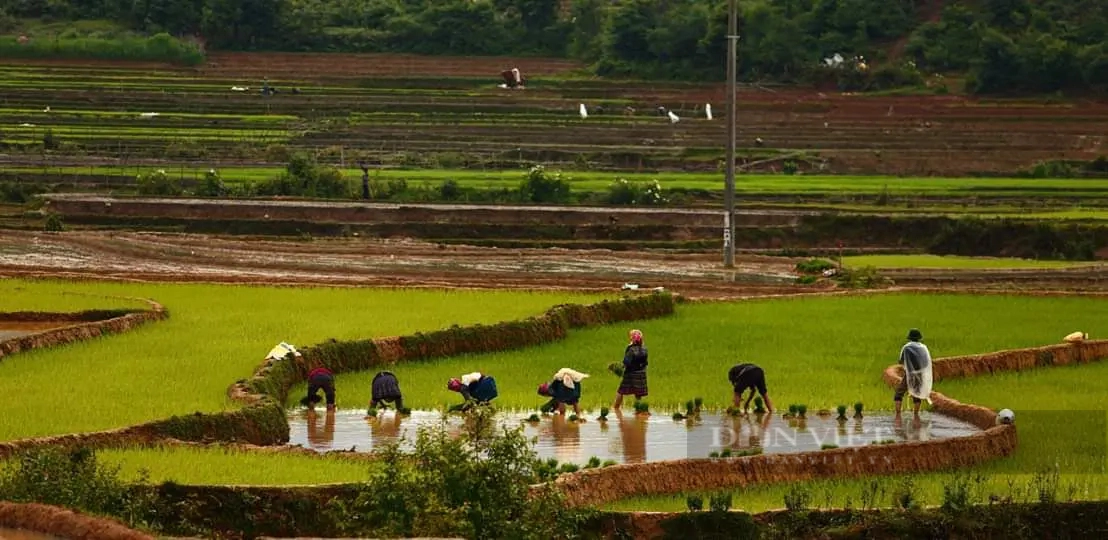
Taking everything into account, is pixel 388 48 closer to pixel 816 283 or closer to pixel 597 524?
pixel 816 283

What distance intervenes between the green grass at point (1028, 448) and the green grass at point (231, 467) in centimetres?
215

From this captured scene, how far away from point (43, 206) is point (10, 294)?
18.4 m

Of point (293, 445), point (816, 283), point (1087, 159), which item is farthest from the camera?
point (1087, 159)

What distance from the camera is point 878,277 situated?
3706cm

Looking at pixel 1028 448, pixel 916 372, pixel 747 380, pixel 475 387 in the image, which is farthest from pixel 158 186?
pixel 1028 448

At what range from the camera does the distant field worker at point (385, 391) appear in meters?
20.5

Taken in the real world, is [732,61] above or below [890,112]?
above

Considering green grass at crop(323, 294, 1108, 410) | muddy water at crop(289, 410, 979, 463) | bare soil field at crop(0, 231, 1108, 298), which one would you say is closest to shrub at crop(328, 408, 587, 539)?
muddy water at crop(289, 410, 979, 463)

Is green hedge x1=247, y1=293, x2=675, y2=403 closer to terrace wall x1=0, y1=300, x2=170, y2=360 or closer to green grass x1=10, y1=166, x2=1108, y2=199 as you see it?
terrace wall x1=0, y1=300, x2=170, y2=360

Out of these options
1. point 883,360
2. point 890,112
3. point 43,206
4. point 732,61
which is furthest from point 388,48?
point 883,360

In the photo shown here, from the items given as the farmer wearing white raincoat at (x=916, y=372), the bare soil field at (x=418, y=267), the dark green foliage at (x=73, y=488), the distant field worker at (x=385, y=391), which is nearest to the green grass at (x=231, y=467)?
the dark green foliage at (x=73, y=488)

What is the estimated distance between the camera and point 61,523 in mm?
13078

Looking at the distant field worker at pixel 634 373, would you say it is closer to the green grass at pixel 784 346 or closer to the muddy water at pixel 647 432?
the muddy water at pixel 647 432

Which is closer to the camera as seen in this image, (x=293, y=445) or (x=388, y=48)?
(x=293, y=445)
